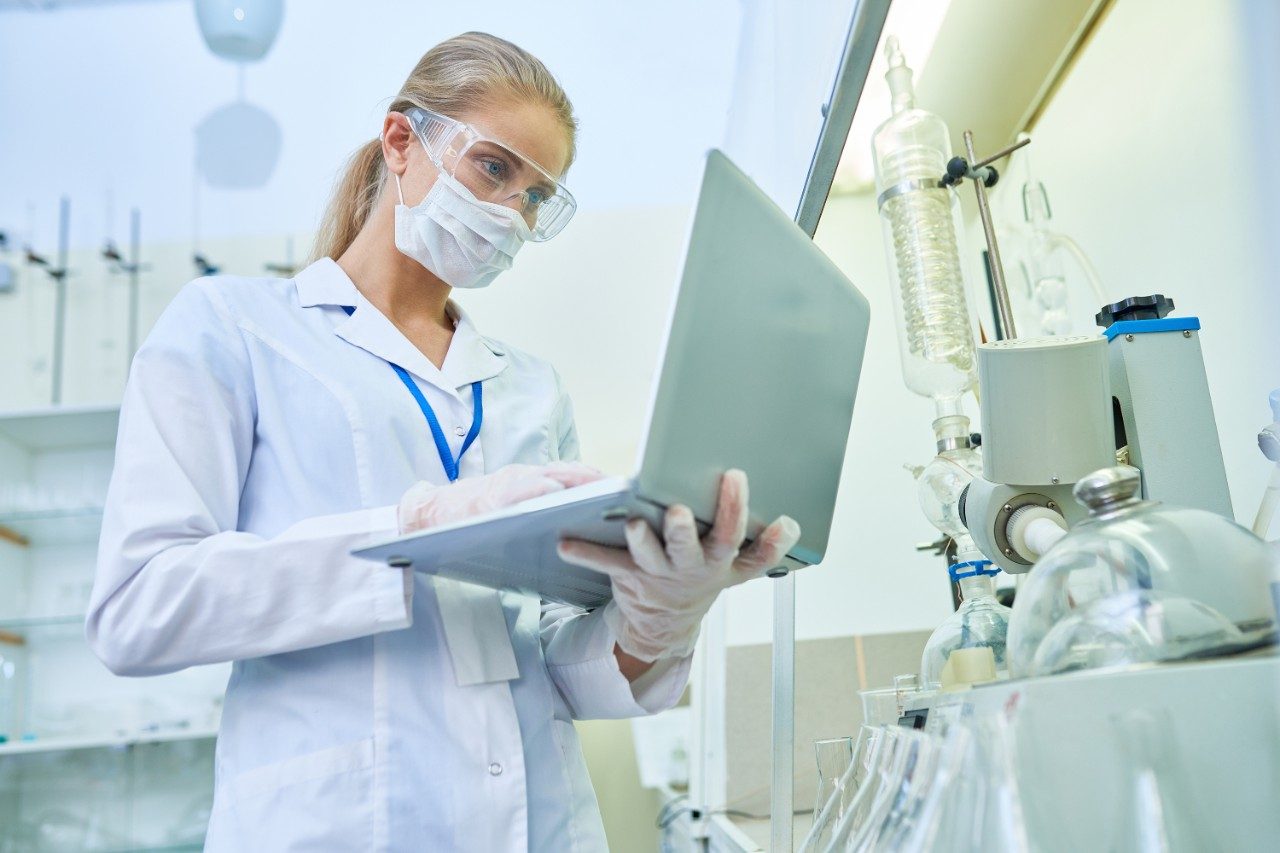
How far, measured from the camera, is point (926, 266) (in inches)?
48.0

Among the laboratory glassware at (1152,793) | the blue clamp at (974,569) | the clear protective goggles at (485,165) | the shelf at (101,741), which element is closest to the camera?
the laboratory glassware at (1152,793)

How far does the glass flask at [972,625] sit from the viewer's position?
90 cm

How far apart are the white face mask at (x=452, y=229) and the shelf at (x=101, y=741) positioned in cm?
230

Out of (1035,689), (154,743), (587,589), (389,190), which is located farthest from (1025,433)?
(154,743)

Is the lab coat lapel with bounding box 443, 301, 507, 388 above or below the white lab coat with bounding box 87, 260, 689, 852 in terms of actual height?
above

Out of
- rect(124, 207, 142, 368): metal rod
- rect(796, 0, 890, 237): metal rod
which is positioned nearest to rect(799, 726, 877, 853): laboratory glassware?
rect(796, 0, 890, 237): metal rod

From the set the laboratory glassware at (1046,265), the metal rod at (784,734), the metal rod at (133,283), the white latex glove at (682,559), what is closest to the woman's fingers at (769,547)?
the white latex glove at (682,559)

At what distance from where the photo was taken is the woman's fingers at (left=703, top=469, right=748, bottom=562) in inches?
27.0

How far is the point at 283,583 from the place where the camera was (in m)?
0.84

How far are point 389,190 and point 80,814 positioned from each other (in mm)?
2747

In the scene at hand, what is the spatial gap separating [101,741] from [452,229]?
253 cm

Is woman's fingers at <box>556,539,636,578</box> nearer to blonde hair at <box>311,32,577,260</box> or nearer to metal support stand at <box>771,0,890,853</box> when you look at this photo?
metal support stand at <box>771,0,890,853</box>

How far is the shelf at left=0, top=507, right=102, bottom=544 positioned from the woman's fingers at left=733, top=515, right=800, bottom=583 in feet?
9.79

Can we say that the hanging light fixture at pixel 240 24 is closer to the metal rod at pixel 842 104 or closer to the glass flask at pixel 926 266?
the glass flask at pixel 926 266
